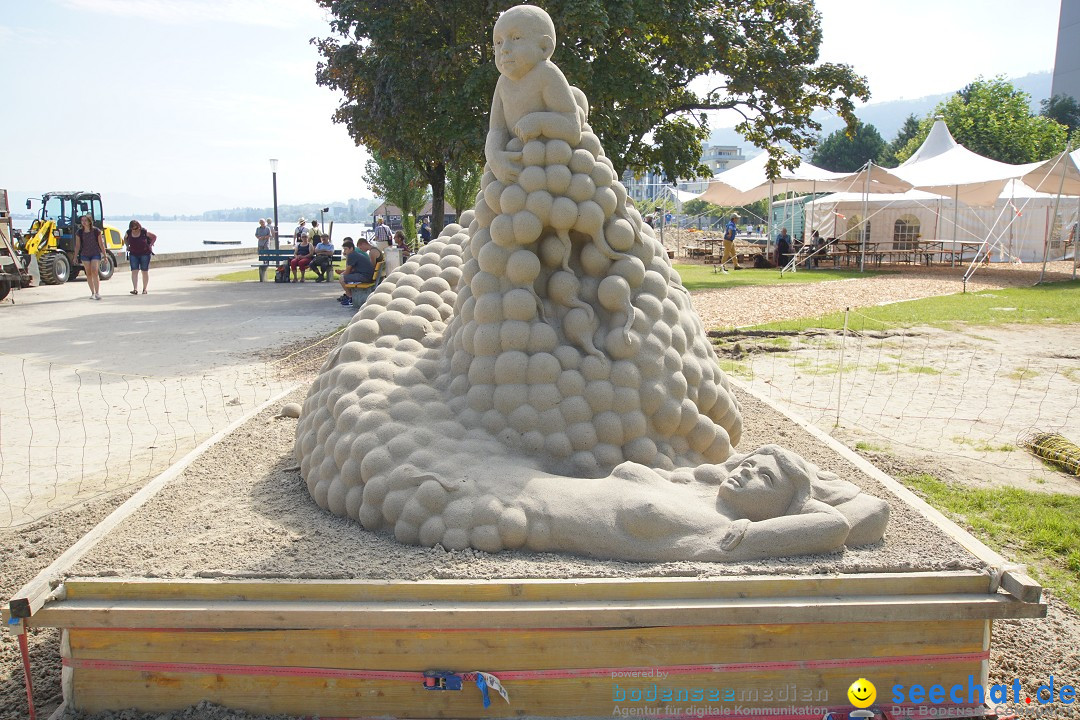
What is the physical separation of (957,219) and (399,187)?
19.5 metres

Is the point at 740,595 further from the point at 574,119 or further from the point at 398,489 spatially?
the point at 574,119

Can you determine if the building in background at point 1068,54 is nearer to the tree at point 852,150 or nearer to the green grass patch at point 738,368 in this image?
the tree at point 852,150

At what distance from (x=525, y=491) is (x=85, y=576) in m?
1.45

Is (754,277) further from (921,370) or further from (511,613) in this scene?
(511,613)

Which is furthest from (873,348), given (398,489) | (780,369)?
(398,489)

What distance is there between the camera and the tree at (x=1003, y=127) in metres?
33.6

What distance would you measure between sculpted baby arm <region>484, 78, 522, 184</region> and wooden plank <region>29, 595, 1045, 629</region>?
169 centimetres

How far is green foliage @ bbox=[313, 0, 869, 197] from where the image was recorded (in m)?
10.9

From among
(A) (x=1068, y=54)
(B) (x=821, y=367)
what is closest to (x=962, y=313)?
(B) (x=821, y=367)

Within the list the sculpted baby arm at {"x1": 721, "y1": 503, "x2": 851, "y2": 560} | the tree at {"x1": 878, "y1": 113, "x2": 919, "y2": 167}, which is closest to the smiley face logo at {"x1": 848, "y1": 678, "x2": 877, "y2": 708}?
the sculpted baby arm at {"x1": 721, "y1": 503, "x2": 851, "y2": 560}

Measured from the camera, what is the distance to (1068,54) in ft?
182

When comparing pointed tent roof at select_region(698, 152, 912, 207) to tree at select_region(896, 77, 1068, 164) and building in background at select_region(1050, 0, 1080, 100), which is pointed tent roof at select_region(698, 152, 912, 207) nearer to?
tree at select_region(896, 77, 1068, 164)

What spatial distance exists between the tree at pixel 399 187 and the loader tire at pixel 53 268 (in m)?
11.0

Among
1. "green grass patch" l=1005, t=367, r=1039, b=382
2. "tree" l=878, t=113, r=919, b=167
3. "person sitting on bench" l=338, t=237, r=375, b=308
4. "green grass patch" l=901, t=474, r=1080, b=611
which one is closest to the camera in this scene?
"green grass patch" l=901, t=474, r=1080, b=611
